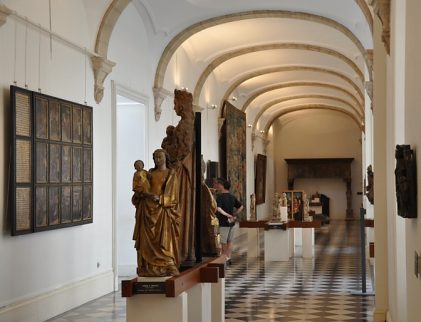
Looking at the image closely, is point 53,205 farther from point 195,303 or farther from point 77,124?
point 195,303

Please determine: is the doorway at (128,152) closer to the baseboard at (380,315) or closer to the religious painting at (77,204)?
the religious painting at (77,204)

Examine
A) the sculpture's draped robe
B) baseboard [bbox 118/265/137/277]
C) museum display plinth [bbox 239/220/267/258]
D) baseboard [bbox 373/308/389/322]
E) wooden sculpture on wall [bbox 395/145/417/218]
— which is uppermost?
wooden sculpture on wall [bbox 395/145/417/218]

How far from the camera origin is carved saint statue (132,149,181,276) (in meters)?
7.90

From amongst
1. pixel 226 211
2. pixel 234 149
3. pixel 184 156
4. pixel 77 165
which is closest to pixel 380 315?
pixel 184 156

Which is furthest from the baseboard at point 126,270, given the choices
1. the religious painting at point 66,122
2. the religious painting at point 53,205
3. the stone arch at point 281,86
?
the stone arch at point 281,86

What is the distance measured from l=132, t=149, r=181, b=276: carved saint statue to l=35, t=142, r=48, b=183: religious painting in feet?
11.1

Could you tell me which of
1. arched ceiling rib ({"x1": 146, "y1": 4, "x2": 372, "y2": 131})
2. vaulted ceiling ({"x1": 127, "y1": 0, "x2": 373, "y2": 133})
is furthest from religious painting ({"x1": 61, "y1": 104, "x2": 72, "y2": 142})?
arched ceiling rib ({"x1": 146, "y1": 4, "x2": 372, "y2": 131})

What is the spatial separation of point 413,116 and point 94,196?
30.7 ft

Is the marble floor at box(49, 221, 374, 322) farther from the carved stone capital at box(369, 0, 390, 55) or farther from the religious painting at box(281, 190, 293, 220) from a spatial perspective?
the carved stone capital at box(369, 0, 390, 55)

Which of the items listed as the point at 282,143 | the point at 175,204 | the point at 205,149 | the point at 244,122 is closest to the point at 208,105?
the point at 205,149

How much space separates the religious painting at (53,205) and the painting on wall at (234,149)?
48.2 ft

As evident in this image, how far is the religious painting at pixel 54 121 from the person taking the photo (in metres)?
11.5

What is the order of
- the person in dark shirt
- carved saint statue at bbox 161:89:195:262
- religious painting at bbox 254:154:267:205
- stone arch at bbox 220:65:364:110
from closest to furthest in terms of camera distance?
1. carved saint statue at bbox 161:89:195:262
2. the person in dark shirt
3. stone arch at bbox 220:65:364:110
4. religious painting at bbox 254:154:267:205

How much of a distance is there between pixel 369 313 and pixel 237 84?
15962 millimetres
